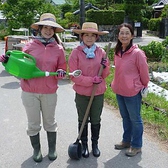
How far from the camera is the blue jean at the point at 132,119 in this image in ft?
10.5

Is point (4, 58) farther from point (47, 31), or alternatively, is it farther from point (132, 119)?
point (132, 119)

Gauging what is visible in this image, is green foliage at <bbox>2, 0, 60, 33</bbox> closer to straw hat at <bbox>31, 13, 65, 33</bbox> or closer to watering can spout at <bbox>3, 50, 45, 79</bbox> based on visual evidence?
straw hat at <bbox>31, 13, 65, 33</bbox>

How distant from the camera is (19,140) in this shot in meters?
3.85

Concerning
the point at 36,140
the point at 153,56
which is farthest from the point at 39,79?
the point at 153,56

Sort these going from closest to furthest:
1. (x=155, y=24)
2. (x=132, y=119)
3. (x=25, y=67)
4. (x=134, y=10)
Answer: (x=25, y=67) < (x=132, y=119) < (x=134, y=10) < (x=155, y=24)

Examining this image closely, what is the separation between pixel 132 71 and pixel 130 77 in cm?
7

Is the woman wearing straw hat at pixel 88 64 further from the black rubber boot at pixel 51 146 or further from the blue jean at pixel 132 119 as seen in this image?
the black rubber boot at pixel 51 146

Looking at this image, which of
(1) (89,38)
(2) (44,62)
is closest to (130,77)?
(1) (89,38)

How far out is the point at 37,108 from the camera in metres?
3.11

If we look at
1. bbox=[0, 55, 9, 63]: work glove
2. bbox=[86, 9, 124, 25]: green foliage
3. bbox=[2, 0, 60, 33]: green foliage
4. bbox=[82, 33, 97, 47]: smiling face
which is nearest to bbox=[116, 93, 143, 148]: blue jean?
bbox=[82, 33, 97, 47]: smiling face

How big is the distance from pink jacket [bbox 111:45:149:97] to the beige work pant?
800 mm

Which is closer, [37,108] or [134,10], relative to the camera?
[37,108]

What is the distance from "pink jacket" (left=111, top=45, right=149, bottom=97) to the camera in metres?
3.07

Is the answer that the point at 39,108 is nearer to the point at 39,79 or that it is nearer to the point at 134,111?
the point at 39,79
